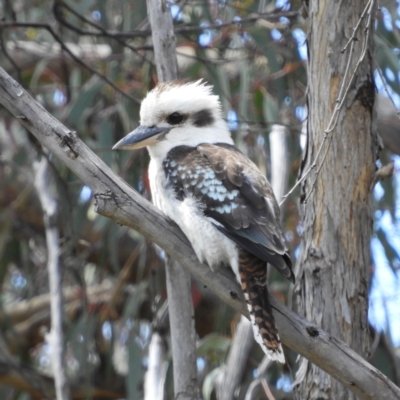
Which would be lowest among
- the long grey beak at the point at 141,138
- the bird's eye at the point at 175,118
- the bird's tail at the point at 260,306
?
the bird's tail at the point at 260,306

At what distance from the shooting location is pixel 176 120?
8.00ft

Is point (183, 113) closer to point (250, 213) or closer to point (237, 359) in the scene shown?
point (250, 213)

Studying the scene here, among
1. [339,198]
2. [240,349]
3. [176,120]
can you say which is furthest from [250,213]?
[240,349]

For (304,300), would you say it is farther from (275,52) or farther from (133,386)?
(275,52)

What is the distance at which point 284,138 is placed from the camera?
3.01 metres

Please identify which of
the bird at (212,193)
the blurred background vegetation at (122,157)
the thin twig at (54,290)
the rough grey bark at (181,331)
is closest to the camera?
the bird at (212,193)

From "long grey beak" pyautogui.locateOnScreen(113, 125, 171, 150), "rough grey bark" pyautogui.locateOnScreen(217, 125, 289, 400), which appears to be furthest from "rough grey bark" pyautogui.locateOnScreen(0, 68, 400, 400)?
"rough grey bark" pyautogui.locateOnScreen(217, 125, 289, 400)

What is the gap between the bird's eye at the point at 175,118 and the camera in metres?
2.42

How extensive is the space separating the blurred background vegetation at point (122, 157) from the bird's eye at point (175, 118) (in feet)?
1.25

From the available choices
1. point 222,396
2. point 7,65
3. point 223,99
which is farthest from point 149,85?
point 222,396

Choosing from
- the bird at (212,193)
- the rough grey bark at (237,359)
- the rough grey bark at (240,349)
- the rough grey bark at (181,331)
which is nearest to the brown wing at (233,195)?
the bird at (212,193)

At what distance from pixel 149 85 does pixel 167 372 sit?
1.04 meters

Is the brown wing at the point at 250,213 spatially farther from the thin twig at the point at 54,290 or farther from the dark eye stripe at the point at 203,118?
the thin twig at the point at 54,290

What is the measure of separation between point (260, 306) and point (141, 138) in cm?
71
